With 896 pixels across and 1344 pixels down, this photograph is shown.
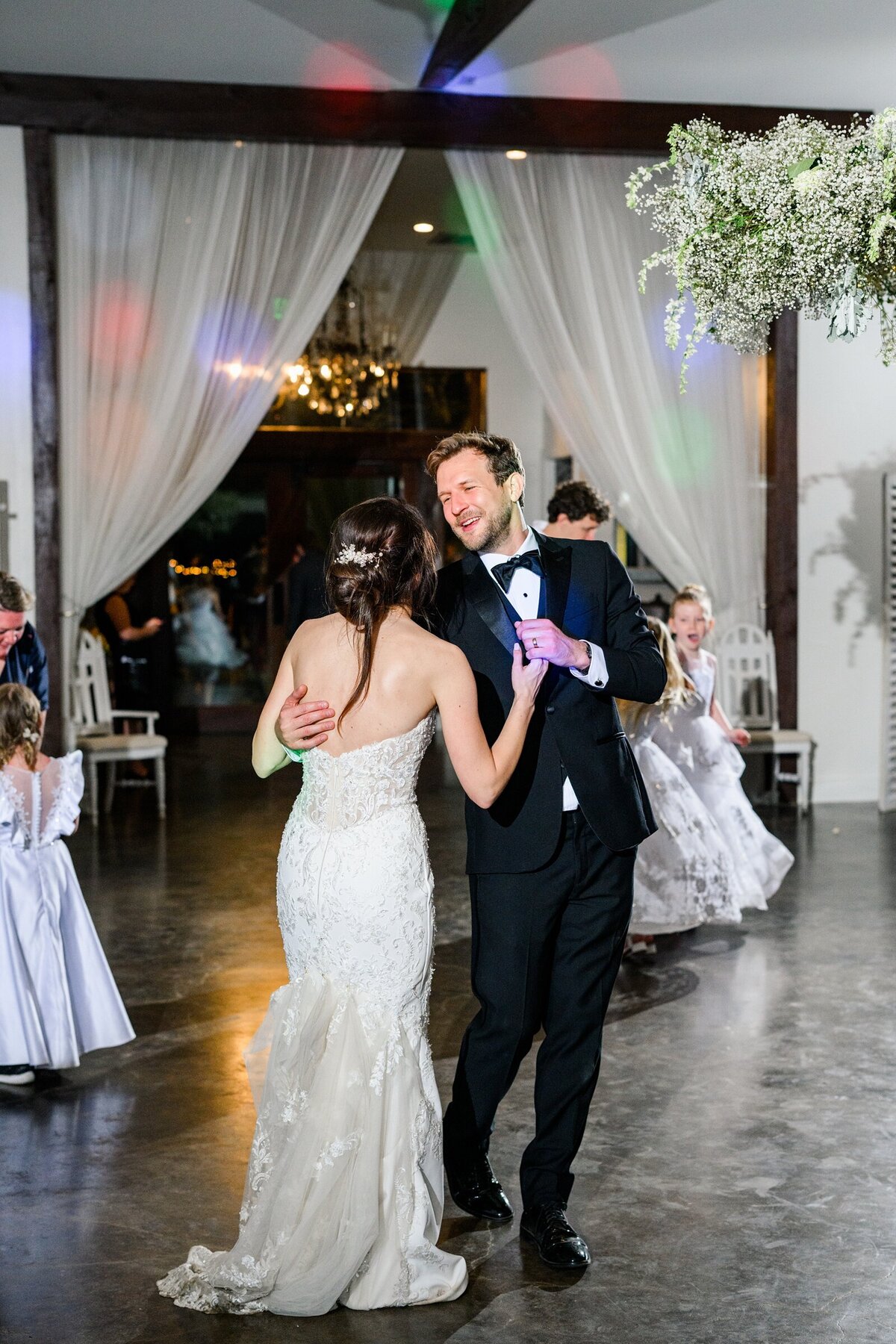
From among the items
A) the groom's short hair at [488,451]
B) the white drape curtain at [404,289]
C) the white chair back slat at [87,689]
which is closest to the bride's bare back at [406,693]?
the groom's short hair at [488,451]

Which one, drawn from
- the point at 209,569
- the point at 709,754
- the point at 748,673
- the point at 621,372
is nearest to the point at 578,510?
the point at 709,754

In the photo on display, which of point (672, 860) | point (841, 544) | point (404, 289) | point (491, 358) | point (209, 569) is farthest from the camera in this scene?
point (209, 569)

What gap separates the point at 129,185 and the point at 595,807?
20.0 feet

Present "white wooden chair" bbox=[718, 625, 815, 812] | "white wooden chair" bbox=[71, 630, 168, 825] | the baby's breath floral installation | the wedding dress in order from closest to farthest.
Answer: the baby's breath floral installation → the wedding dress → "white wooden chair" bbox=[71, 630, 168, 825] → "white wooden chair" bbox=[718, 625, 815, 812]

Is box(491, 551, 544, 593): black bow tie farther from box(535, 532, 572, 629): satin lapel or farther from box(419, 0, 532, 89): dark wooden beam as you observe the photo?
box(419, 0, 532, 89): dark wooden beam

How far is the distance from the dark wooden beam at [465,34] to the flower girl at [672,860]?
309 cm

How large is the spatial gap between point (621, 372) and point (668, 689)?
3.81m

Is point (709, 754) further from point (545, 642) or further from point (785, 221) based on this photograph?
point (785, 221)

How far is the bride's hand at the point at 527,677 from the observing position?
261 centimetres

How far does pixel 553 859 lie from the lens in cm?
283

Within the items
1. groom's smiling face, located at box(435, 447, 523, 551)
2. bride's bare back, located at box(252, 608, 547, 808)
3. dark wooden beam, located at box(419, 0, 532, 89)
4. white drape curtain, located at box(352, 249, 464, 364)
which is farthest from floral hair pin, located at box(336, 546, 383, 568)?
white drape curtain, located at box(352, 249, 464, 364)

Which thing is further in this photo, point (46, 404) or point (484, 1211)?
point (46, 404)

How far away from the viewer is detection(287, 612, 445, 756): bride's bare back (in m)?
2.64

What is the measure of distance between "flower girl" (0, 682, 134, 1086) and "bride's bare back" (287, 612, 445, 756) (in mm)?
1446
